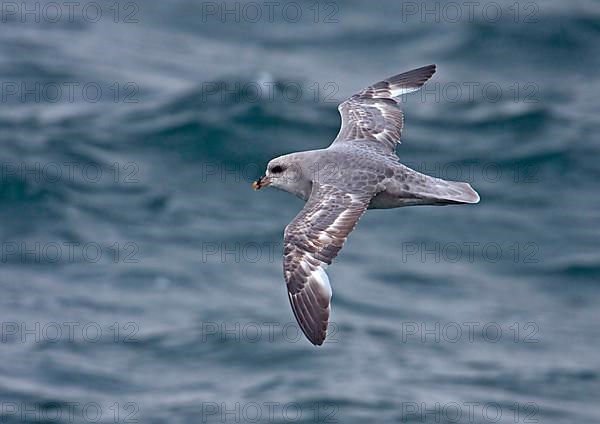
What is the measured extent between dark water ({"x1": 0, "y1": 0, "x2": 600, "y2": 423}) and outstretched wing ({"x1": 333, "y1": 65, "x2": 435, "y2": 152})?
6087mm

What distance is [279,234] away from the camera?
20.3m

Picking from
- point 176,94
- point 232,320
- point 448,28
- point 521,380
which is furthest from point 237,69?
point 521,380

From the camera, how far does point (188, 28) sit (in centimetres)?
2523

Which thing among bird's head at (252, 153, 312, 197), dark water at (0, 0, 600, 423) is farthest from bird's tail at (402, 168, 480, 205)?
dark water at (0, 0, 600, 423)

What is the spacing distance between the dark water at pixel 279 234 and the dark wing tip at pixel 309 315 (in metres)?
7.82

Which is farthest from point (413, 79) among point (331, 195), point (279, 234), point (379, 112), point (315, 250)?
point (279, 234)

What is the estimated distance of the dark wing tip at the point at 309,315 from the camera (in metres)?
9.90

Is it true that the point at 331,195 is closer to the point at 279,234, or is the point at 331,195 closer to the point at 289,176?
the point at 289,176

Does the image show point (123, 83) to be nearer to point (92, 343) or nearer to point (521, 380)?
point (92, 343)

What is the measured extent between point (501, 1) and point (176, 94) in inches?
276

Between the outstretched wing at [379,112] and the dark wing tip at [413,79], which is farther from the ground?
the dark wing tip at [413,79]

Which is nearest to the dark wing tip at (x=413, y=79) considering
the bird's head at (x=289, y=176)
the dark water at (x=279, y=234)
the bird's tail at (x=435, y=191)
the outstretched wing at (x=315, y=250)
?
the bird's head at (x=289, y=176)

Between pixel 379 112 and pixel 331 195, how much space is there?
2311 millimetres

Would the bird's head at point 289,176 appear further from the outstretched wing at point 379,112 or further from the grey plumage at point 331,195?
the outstretched wing at point 379,112
